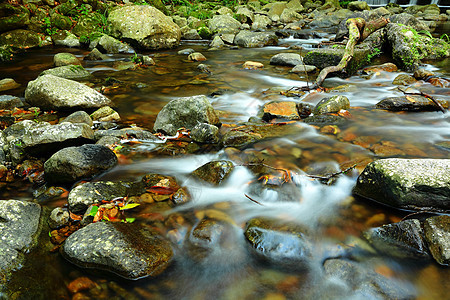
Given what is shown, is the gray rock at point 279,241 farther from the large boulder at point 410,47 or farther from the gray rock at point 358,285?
the large boulder at point 410,47

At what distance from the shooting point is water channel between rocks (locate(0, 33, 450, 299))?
2.22 metres

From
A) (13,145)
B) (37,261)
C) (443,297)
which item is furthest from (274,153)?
(13,145)

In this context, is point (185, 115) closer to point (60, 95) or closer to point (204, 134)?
point (204, 134)

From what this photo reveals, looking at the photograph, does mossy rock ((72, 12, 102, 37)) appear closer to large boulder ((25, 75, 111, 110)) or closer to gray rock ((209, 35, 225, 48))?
gray rock ((209, 35, 225, 48))

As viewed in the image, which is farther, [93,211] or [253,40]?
[253,40]

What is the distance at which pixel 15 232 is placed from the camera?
238 centimetres

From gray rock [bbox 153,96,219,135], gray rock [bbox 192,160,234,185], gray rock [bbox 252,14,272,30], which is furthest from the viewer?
gray rock [bbox 252,14,272,30]

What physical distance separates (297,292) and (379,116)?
4.20 metres

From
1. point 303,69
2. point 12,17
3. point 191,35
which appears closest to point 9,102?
point 303,69

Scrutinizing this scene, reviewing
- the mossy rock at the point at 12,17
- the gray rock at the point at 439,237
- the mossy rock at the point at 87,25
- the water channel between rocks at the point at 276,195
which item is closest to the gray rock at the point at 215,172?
the water channel between rocks at the point at 276,195

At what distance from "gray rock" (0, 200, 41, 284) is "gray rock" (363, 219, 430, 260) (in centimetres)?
304

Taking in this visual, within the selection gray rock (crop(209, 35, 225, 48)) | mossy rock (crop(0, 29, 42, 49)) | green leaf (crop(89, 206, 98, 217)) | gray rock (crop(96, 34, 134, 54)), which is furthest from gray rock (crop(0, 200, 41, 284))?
mossy rock (crop(0, 29, 42, 49))

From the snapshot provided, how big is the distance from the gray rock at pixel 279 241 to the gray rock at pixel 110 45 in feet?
38.5

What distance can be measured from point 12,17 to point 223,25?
11018 millimetres
